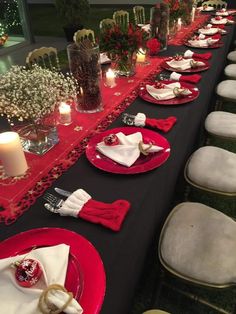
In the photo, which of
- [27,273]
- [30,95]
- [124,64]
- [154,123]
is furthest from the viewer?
[124,64]

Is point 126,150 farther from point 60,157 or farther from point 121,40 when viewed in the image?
point 121,40

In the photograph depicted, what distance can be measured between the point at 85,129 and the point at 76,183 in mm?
340

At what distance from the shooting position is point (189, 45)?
6.95ft

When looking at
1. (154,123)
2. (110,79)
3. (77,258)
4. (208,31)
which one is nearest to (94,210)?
(77,258)

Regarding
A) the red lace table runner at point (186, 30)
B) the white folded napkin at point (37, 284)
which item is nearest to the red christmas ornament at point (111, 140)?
the white folded napkin at point (37, 284)

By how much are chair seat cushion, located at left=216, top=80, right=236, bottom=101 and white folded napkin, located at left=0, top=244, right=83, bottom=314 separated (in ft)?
5.55

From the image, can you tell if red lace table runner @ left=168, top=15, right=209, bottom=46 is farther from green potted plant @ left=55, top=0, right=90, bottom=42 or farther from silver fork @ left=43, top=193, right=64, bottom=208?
green potted plant @ left=55, top=0, right=90, bottom=42

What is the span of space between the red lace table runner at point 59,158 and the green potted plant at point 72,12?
158 inches

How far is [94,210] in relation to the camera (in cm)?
75

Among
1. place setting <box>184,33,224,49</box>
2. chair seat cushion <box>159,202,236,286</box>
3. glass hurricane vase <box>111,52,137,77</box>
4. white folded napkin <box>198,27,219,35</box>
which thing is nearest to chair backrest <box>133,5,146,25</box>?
white folded napkin <box>198,27,219,35</box>

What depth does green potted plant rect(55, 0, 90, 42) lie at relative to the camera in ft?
15.8

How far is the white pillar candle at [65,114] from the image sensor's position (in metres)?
1.18

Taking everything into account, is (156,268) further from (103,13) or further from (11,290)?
(103,13)

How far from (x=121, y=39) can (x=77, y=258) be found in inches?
44.6
